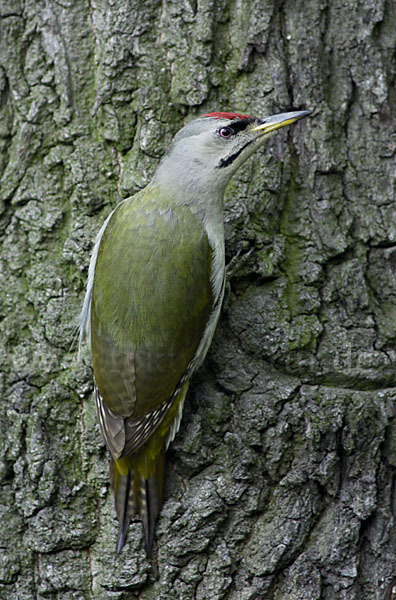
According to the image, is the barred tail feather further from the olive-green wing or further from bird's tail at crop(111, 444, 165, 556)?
the olive-green wing

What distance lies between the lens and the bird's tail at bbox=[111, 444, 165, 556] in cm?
271

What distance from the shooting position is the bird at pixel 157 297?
2760 mm

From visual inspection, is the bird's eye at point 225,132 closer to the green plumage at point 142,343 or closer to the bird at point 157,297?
the bird at point 157,297

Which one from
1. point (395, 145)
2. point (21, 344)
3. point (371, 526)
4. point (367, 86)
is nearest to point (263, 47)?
point (367, 86)

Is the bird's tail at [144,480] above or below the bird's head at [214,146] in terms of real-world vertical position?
below

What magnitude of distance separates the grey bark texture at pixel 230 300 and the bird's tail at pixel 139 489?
42 millimetres

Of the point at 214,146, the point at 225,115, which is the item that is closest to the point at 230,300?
the point at 214,146

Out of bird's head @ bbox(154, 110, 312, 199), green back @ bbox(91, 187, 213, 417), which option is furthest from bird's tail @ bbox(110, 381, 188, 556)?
bird's head @ bbox(154, 110, 312, 199)

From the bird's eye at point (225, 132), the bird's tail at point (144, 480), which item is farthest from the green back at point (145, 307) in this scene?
the bird's eye at point (225, 132)

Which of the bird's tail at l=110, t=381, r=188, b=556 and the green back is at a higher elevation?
the green back

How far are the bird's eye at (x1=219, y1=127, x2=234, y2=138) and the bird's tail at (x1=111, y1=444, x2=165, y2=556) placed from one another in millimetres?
1393

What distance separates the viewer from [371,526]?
275cm

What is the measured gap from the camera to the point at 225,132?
115 inches

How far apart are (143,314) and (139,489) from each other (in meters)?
0.72
